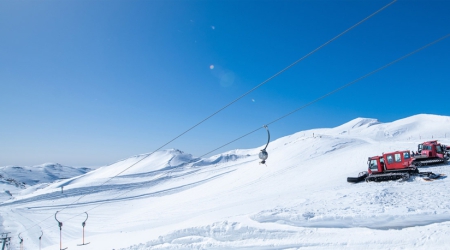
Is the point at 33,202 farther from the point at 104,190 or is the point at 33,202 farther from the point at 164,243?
the point at 164,243

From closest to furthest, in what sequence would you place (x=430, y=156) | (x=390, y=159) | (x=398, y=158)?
1. (x=398, y=158)
2. (x=390, y=159)
3. (x=430, y=156)

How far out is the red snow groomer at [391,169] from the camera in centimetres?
1477

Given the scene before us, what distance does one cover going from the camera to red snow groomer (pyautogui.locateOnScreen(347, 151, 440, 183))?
48.4 feet

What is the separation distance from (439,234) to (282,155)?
102 feet

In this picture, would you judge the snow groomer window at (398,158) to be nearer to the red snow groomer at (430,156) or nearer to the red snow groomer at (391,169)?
the red snow groomer at (391,169)

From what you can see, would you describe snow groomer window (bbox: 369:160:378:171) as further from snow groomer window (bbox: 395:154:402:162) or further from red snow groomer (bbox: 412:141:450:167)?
red snow groomer (bbox: 412:141:450:167)

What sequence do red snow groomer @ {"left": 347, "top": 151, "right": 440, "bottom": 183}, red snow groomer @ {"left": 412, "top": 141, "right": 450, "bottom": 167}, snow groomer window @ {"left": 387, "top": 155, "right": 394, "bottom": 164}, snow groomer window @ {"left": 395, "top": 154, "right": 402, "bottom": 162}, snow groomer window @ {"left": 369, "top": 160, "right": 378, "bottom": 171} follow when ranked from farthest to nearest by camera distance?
red snow groomer @ {"left": 412, "top": 141, "right": 450, "bottom": 167} < snow groomer window @ {"left": 369, "top": 160, "right": 378, "bottom": 171} < snow groomer window @ {"left": 387, "top": 155, "right": 394, "bottom": 164} < snow groomer window @ {"left": 395, "top": 154, "right": 402, "bottom": 162} < red snow groomer @ {"left": 347, "top": 151, "right": 440, "bottom": 183}

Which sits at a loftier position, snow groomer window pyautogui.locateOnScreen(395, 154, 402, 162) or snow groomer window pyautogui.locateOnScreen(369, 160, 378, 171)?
snow groomer window pyautogui.locateOnScreen(395, 154, 402, 162)

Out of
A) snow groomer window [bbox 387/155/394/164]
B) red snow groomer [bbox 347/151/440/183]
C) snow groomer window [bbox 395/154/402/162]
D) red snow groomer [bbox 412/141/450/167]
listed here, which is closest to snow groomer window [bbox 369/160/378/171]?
red snow groomer [bbox 347/151/440/183]

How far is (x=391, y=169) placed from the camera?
16.7m

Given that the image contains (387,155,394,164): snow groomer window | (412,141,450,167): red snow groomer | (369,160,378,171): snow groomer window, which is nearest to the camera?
(387,155,394,164): snow groomer window

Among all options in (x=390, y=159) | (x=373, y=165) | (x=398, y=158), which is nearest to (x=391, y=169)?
(x=390, y=159)

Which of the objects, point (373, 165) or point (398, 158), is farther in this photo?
point (373, 165)

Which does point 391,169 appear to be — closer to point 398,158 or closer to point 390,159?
point 390,159
